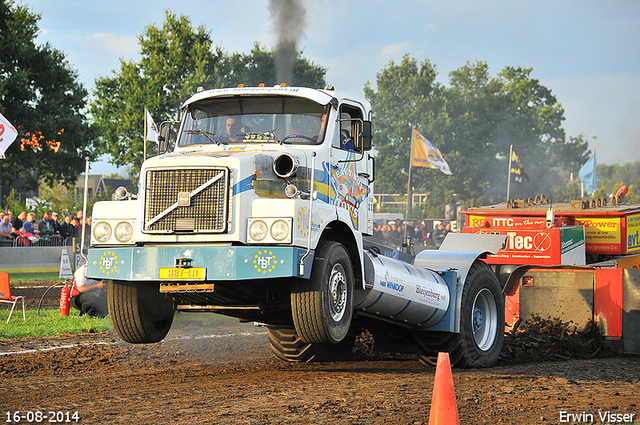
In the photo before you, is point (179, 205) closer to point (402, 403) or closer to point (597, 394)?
point (402, 403)

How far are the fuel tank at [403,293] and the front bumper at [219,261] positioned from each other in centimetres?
130

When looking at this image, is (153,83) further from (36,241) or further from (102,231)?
(102,231)

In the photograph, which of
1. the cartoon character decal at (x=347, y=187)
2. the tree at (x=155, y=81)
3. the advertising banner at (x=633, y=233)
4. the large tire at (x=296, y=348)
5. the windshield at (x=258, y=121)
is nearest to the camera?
the cartoon character decal at (x=347, y=187)

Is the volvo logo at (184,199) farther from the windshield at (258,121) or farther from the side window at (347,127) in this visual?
the side window at (347,127)

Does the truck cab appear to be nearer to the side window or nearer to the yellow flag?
the side window

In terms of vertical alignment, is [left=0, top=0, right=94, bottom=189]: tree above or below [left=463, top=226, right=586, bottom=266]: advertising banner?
above

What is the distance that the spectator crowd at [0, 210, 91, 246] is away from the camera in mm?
21734

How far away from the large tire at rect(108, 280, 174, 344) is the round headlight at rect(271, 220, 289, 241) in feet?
4.80

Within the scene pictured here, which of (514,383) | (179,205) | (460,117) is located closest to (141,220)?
(179,205)

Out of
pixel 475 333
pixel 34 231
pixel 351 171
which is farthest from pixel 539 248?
pixel 34 231

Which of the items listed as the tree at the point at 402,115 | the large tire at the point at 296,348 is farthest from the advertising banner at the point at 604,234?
the tree at the point at 402,115

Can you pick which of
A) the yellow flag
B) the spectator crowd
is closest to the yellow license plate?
the spectator crowd

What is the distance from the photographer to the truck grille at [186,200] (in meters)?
6.34

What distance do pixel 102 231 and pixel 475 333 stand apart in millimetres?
4966
